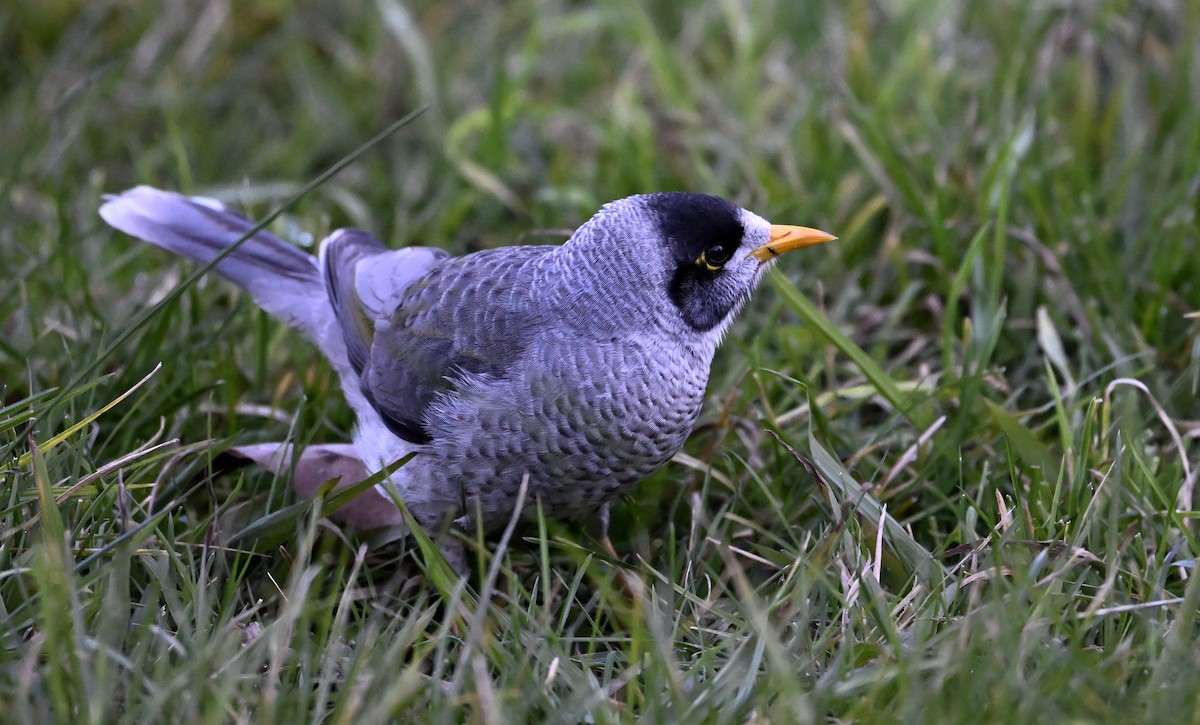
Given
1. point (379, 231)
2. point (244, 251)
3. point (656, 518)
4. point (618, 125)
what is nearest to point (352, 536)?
point (656, 518)

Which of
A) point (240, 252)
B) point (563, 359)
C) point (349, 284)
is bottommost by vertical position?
point (563, 359)

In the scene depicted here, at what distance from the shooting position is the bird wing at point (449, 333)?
3.47 m

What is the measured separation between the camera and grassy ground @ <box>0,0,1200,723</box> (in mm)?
2607

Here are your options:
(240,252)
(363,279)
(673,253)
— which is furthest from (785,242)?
(240,252)

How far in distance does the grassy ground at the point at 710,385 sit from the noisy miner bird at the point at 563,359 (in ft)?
0.78

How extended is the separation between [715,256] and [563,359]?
54 cm

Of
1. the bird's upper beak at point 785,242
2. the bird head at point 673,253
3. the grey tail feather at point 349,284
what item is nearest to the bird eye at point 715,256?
the bird head at point 673,253

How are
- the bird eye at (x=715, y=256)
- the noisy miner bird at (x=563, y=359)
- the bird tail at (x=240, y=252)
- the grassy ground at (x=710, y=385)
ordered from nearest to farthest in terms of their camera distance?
the grassy ground at (x=710, y=385)
the noisy miner bird at (x=563, y=359)
the bird eye at (x=715, y=256)
the bird tail at (x=240, y=252)

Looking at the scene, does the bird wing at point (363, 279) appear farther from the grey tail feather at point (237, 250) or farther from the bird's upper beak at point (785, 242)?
the bird's upper beak at point (785, 242)

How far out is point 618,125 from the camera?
5.37 m

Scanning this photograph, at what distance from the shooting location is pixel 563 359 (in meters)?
3.34

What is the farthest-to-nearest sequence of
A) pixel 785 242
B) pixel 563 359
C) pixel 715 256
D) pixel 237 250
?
pixel 237 250
pixel 785 242
pixel 715 256
pixel 563 359

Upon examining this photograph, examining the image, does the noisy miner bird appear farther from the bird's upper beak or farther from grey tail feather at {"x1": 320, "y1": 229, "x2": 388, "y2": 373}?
grey tail feather at {"x1": 320, "y1": 229, "x2": 388, "y2": 373}

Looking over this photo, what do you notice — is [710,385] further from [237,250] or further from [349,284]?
[237,250]
